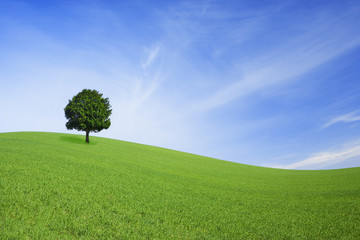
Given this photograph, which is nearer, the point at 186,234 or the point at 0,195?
the point at 186,234

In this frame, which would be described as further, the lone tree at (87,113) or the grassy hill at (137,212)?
the lone tree at (87,113)

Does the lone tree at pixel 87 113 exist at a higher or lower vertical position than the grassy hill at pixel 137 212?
higher

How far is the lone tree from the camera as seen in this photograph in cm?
3859

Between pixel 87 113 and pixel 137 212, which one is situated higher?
pixel 87 113

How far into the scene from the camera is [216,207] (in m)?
11.7

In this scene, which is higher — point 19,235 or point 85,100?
point 85,100

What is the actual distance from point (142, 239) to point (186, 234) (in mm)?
1716

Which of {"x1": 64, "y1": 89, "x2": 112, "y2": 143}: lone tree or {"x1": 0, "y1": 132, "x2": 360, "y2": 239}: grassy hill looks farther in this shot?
{"x1": 64, "y1": 89, "x2": 112, "y2": 143}: lone tree

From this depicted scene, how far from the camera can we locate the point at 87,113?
127 ft

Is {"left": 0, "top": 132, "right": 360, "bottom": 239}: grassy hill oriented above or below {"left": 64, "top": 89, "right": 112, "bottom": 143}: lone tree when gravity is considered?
below

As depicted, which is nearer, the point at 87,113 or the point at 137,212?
the point at 137,212

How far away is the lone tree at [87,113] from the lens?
38594 mm

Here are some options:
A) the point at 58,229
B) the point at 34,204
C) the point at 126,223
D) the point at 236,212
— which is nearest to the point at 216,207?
the point at 236,212

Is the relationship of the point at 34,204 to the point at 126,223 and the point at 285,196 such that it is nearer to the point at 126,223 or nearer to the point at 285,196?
the point at 126,223
